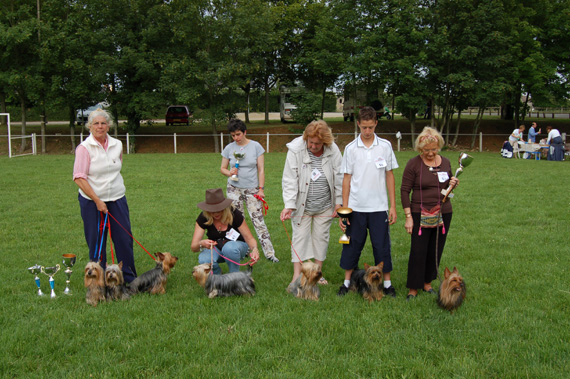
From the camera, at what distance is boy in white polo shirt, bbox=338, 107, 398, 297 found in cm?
471

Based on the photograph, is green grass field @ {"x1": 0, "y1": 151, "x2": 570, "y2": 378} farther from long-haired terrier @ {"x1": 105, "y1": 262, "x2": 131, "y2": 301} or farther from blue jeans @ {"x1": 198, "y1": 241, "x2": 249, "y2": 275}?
blue jeans @ {"x1": 198, "y1": 241, "x2": 249, "y2": 275}

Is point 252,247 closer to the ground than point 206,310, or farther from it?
farther from it

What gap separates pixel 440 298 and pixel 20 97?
85.4ft

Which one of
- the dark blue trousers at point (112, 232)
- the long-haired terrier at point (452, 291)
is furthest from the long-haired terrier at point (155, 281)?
the long-haired terrier at point (452, 291)

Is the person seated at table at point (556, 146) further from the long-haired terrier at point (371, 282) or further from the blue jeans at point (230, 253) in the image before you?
the blue jeans at point (230, 253)

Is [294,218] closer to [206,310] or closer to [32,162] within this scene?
[206,310]

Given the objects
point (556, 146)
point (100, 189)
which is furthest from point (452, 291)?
point (556, 146)

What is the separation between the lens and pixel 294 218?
5184mm

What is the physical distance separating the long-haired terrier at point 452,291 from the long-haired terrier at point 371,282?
60 centimetres

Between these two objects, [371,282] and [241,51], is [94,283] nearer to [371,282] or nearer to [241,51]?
[371,282]

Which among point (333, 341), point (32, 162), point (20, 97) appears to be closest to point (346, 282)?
point (333, 341)

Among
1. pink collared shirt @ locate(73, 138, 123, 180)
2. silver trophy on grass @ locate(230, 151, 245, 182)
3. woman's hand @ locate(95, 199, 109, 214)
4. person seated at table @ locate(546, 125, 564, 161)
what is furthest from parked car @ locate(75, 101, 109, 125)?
woman's hand @ locate(95, 199, 109, 214)

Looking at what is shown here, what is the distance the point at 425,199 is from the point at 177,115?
28.4 meters

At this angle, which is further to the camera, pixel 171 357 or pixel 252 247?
pixel 252 247
